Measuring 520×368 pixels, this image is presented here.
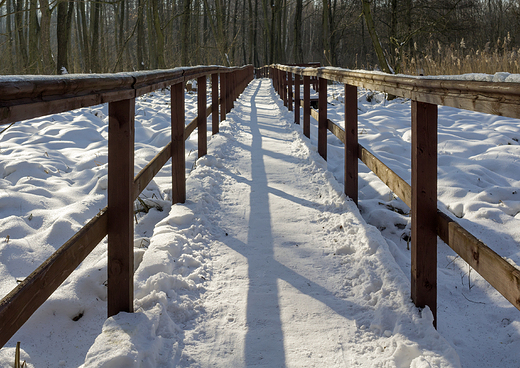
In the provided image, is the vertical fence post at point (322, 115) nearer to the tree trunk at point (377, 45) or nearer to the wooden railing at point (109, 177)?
the wooden railing at point (109, 177)

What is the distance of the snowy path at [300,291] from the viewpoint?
1.93 metres

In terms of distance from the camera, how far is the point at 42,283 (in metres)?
1.45

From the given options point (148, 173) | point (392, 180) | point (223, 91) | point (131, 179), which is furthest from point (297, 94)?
point (131, 179)

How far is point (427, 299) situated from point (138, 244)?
1.91 m

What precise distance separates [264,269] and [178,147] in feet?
5.03

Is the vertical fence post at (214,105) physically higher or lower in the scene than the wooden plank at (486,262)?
higher

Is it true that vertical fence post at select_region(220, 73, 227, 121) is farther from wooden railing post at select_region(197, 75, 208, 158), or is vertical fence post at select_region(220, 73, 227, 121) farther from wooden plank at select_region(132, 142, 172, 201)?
wooden plank at select_region(132, 142, 172, 201)

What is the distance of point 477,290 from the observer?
2.55 meters

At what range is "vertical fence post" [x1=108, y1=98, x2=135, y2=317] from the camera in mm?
2016

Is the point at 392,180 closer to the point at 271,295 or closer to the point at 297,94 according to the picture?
the point at 271,295

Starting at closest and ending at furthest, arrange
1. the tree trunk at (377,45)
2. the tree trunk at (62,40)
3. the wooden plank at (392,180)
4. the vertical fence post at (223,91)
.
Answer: the wooden plank at (392,180) → the vertical fence post at (223,91) → the tree trunk at (377,45) → the tree trunk at (62,40)

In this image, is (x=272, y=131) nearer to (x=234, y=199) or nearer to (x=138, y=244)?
(x=234, y=199)

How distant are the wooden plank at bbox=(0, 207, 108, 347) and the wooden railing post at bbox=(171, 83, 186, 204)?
71.4 inches

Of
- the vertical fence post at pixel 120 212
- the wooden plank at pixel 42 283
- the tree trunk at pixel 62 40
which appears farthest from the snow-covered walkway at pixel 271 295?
the tree trunk at pixel 62 40
